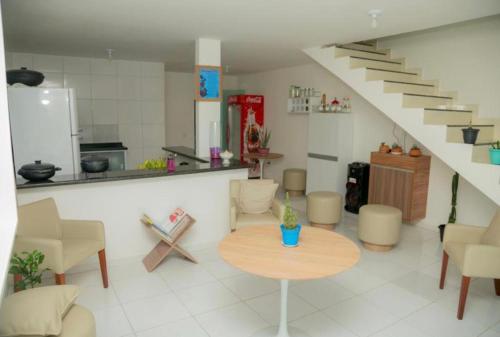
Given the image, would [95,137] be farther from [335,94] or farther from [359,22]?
[359,22]

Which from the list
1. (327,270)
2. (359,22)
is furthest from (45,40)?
(327,270)

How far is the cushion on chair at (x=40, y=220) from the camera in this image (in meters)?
2.93

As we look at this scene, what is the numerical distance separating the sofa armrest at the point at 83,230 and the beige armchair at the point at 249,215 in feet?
4.27

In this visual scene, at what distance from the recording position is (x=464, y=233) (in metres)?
3.27

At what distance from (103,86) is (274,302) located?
17.2 ft

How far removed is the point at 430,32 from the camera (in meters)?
5.00

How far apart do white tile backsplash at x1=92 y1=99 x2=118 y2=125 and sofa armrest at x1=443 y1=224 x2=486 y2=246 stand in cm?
573

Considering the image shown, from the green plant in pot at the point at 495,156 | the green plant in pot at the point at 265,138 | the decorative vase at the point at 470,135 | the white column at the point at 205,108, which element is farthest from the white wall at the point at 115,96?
the green plant in pot at the point at 495,156

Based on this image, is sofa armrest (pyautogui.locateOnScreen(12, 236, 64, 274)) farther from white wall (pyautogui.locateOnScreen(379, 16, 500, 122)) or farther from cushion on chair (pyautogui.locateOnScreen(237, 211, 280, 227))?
white wall (pyautogui.locateOnScreen(379, 16, 500, 122))

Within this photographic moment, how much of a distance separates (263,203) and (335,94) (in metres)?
3.15

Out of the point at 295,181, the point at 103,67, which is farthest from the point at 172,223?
the point at 103,67

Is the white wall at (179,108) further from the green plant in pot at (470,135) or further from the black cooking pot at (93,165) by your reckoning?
the green plant in pot at (470,135)

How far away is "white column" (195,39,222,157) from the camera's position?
4649 mm

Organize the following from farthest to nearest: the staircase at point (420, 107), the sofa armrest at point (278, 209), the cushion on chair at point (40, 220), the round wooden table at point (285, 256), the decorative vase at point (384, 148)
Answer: the decorative vase at point (384, 148) < the sofa armrest at point (278, 209) < the staircase at point (420, 107) < the cushion on chair at point (40, 220) < the round wooden table at point (285, 256)
